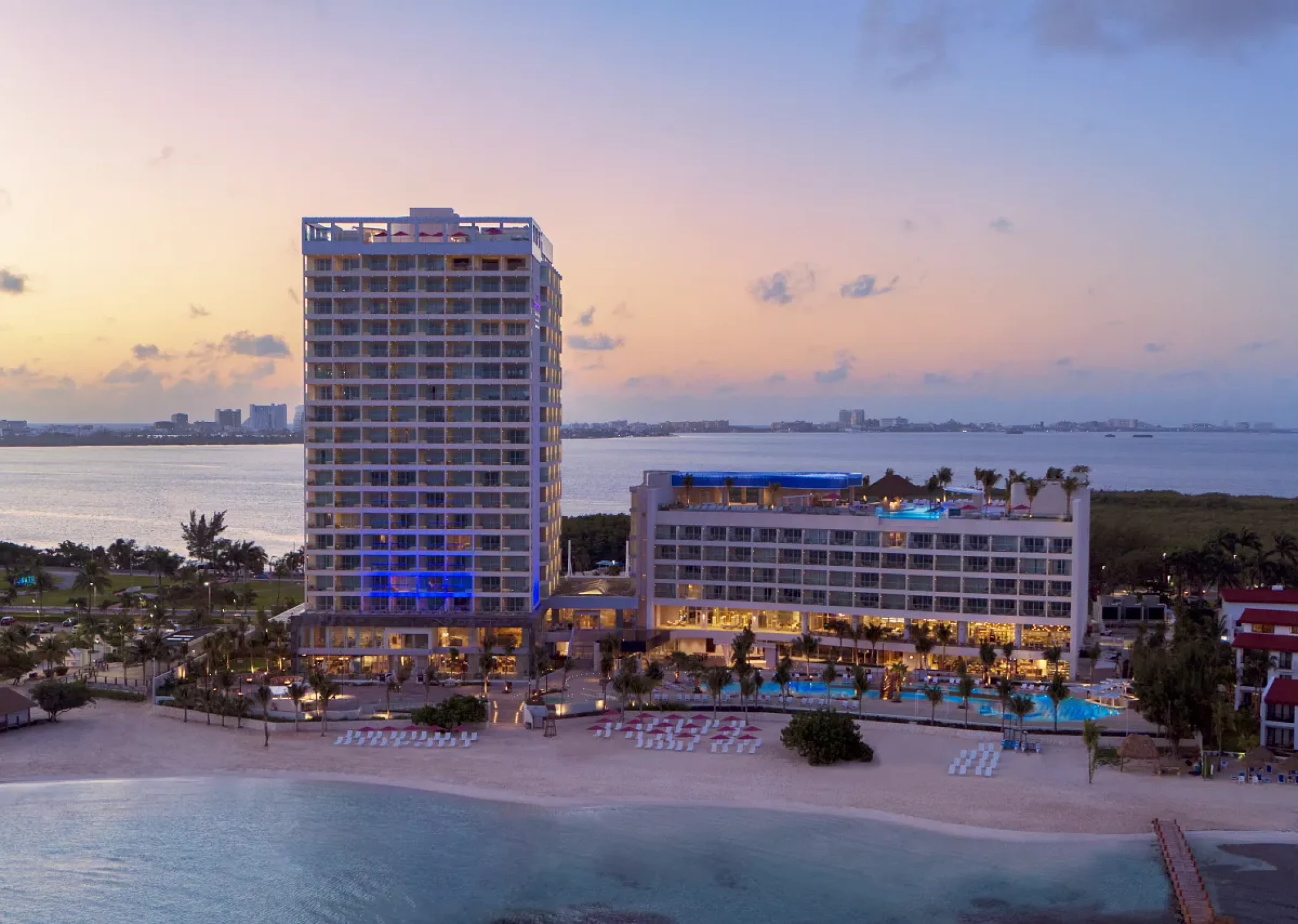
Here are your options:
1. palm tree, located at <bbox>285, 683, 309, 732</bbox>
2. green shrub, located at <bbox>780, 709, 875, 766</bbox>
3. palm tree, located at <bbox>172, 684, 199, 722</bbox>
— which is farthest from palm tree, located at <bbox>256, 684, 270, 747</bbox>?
green shrub, located at <bbox>780, 709, 875, 766</bbox>

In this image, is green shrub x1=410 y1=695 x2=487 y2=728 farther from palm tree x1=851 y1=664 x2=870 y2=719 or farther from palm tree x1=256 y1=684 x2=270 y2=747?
palm tree x1=851 y1=664 x2=870 y2=719

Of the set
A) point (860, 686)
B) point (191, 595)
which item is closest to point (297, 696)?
point (860, 686)

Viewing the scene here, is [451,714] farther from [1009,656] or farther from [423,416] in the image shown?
[1009,656]

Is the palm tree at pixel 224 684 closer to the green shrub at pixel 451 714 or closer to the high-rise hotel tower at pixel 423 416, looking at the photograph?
the green shrub at pixel 451 714

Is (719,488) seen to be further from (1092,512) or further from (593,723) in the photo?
(1092,512)

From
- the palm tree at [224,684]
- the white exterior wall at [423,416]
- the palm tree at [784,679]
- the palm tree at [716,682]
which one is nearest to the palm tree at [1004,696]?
the palm tree at [784,679]

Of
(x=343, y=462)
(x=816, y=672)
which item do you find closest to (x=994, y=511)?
(x=816, y=672)
